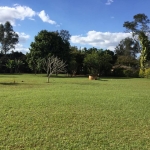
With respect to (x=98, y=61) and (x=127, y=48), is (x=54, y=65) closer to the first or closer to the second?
(x=98, y=61)

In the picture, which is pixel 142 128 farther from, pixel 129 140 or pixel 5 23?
pixel 5 23

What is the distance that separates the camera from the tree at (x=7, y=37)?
166 ft

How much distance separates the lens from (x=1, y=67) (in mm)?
45688

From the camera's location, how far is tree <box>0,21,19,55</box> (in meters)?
50.7

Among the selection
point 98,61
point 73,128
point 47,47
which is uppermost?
point 47,47

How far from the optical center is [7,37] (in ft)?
167

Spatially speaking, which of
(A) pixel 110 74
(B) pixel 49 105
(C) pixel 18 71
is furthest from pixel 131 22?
(B) pixel 49 105

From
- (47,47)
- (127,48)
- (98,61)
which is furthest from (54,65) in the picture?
(127,48)

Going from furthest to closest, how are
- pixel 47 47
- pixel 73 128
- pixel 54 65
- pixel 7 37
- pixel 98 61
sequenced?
pixel 7 37 → pixel 98 61 → pixel 47 47 → pixel 54 65 → pixel 73 128

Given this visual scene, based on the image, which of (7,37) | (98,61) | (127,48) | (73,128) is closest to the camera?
(73,128)

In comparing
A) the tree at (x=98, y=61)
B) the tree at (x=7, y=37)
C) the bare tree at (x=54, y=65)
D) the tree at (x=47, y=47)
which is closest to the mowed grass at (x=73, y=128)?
the bare tree at (x=54, y=65)

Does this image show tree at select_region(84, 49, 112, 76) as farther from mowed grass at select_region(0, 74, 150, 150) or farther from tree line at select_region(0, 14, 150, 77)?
mowed grass at select_region(0, 74, 150, 150)

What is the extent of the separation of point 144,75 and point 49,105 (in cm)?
2829

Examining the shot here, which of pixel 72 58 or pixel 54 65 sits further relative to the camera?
pixel 72 58
